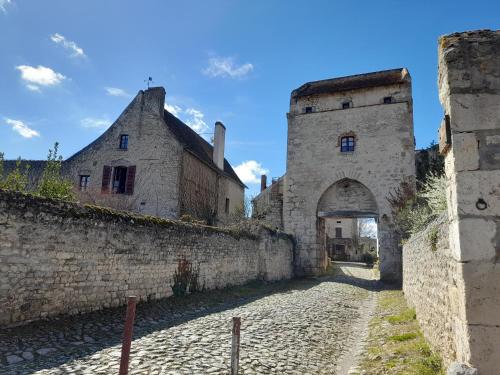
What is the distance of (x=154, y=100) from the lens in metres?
19.3

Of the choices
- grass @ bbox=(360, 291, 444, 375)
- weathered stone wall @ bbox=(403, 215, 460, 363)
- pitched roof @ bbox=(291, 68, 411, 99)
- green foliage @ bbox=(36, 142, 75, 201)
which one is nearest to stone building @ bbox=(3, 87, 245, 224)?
pitched roof @ bbox=(291, 68, 411, 99)

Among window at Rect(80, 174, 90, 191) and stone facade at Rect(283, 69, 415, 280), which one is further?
window at Rect(80, 174, 90, 191)

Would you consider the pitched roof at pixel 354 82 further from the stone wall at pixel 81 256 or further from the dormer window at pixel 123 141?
the stone wall at pixel 81 256

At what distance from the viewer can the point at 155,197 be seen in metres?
18.3

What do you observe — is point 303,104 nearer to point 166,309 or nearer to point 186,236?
point 186,236

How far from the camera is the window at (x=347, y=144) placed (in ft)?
62.3

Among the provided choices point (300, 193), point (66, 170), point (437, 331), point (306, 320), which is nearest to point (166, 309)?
point (306, 320)

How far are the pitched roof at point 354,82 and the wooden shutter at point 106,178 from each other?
1097 cm

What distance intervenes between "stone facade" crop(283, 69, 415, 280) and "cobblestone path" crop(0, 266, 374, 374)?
9.87 m

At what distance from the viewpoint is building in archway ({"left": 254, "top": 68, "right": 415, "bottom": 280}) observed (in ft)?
58.5

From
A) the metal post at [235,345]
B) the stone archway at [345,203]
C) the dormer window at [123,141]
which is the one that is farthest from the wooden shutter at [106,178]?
the metal post at [235,345]

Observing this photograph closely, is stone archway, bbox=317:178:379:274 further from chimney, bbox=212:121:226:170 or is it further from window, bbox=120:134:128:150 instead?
window, bbox=120:134:128:150

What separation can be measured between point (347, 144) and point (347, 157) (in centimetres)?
76

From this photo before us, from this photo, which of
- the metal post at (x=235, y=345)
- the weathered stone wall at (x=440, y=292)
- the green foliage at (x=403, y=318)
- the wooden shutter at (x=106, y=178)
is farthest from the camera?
the wooden shutter at (x=106, y=178)
